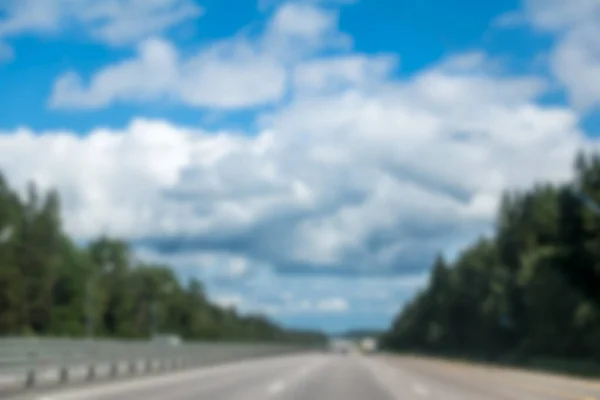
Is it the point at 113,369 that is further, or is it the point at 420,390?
the point at 113,369

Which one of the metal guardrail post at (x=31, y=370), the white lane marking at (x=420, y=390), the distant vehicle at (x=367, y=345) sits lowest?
the white lane marking at (x=420, y=390)

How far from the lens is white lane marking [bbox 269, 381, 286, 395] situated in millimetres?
27245

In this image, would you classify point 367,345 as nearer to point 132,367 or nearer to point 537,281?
point 537,281

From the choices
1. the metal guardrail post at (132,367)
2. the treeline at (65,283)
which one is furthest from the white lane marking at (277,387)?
the treeline at (65,283)

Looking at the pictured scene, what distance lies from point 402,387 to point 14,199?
9577 centimetres

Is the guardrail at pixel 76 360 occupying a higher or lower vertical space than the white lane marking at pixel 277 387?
higher

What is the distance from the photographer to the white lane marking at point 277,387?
27245 millimetres

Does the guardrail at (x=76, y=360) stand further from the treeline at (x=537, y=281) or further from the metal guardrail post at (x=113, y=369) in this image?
the treeline at (x=537, y=281)

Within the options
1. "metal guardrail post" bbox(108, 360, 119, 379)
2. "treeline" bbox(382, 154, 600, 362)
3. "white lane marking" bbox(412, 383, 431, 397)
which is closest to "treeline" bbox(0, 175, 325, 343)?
"treeline" bbox(382, 154, 600, 362)

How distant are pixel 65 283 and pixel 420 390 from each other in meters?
105

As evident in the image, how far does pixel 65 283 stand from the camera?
129m

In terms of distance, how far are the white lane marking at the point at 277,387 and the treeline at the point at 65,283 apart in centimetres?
5839

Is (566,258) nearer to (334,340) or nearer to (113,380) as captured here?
(113,380)

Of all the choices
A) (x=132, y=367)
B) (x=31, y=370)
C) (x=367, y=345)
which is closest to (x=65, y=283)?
(x=367, y=345)
